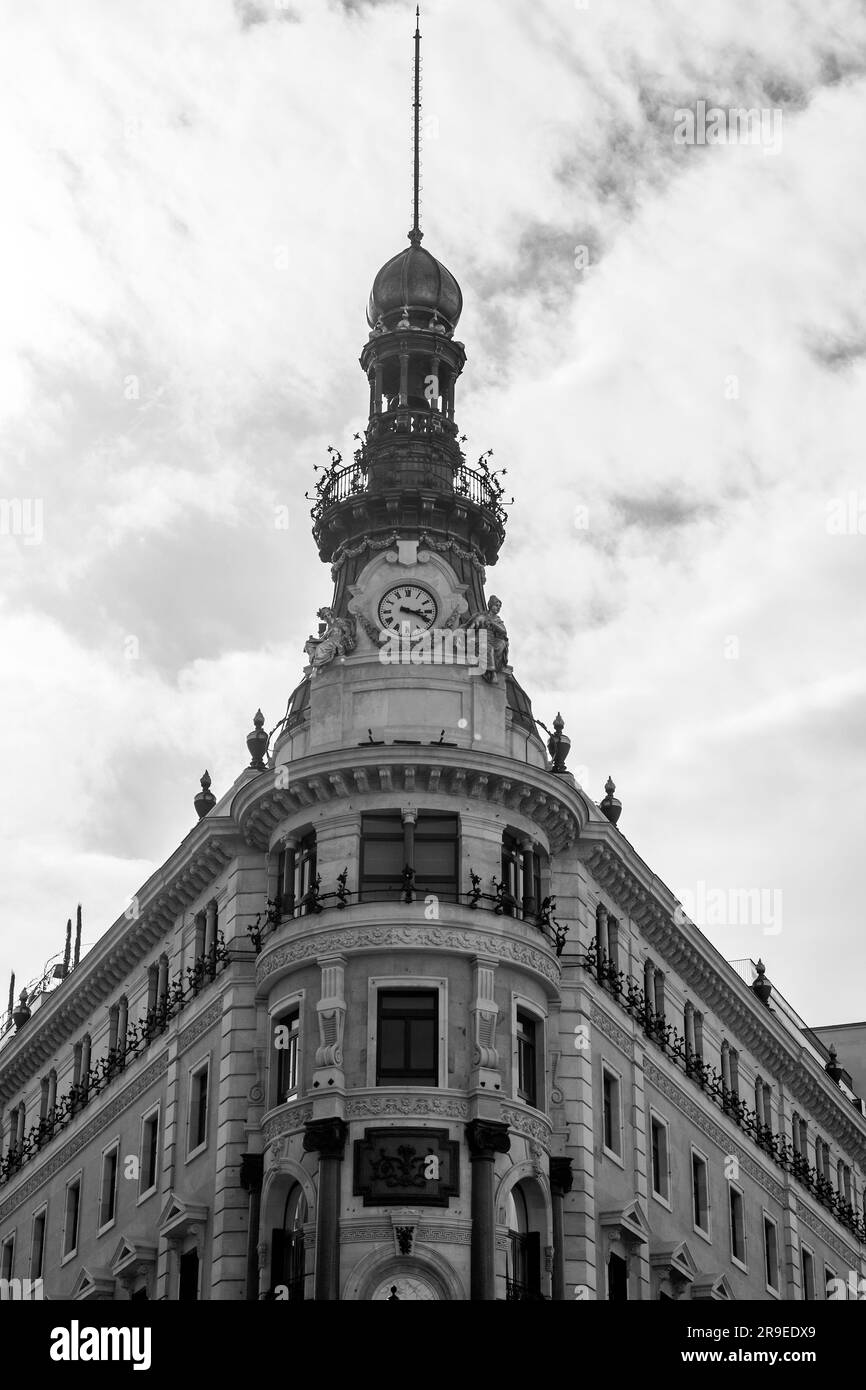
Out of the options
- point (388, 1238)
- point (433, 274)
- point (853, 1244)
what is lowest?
point (388, 1238)

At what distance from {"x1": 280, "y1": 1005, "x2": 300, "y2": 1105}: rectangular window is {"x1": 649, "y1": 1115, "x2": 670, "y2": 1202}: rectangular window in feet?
42.3

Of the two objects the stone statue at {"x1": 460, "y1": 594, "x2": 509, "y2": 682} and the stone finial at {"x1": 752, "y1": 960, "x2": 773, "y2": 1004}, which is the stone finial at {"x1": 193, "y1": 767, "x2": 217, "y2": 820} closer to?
the stone statue at {"x1": 460, "y1": 594, "x2": 509, "y2": 682}

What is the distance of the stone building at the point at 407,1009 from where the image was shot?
57.8 m

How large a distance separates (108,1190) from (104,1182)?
17.6 inches

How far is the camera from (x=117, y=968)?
247ft

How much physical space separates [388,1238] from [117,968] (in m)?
21.5

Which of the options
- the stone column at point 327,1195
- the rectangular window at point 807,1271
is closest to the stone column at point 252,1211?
the stone column at point 327,1195

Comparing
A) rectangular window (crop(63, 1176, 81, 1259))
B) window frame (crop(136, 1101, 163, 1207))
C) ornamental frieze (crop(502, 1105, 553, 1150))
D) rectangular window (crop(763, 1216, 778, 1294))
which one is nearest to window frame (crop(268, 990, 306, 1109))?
ornamental frieze (crop(502, 1105, 553, 1150))

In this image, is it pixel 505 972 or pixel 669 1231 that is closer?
pixel 505 972

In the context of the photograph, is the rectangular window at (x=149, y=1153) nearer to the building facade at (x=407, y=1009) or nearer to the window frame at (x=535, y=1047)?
the building facade at (x=407, y=1009)
